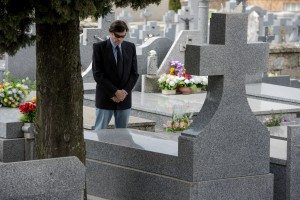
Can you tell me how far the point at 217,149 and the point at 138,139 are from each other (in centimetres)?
121

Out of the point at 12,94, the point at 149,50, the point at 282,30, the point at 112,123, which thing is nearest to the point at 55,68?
the point at 112,123

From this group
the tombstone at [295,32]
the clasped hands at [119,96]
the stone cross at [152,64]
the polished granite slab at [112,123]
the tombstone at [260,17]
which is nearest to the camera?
the clasped hands at [119,96]

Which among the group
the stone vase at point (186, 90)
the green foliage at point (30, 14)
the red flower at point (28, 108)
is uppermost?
the green foliage at point (30, 14)

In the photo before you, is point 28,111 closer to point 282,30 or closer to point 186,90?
point 186,90

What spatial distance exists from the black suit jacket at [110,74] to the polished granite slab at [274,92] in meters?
4.79

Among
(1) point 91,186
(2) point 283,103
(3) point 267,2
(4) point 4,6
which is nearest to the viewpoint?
(4) point 4,6

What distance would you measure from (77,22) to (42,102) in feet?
2.39

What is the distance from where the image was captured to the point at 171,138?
34.7 ft

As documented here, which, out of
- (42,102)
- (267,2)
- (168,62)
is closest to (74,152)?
(42,102)

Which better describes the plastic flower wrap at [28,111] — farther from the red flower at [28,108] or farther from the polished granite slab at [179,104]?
the polished granite slab at [179,104]

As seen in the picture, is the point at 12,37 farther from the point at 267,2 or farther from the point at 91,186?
the point at 267,2

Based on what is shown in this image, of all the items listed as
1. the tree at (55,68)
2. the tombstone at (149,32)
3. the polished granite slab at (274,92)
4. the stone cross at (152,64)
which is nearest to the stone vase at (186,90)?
the stone cross at (152,64)

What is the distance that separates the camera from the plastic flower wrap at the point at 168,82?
17.3 meters

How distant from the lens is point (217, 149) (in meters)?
9.34
